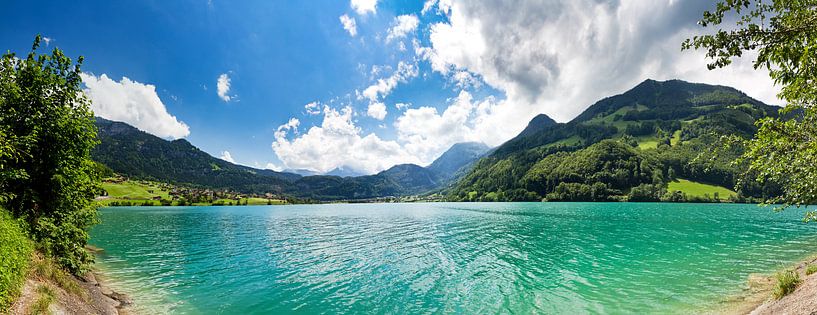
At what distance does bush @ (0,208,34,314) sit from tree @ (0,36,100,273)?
3876 mm

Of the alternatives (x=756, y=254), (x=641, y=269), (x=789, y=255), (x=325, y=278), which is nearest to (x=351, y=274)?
(x=325, y=278)

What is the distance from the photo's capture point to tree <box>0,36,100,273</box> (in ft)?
57.9

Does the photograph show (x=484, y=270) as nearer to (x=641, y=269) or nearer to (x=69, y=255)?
(x=641, y=269)

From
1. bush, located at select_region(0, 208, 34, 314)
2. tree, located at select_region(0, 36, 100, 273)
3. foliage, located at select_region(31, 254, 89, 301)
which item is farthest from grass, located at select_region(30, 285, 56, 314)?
tree, located at select_region(0, 36, 100, 273)

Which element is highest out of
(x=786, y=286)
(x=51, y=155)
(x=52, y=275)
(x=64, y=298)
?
(x=51, y=155)

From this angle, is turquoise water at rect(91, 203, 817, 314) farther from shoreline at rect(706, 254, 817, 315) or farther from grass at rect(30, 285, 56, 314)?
grass at rect(30, 285, 56, 314)

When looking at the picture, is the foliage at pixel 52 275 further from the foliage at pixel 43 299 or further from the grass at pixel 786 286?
the grass at pixel 786 286

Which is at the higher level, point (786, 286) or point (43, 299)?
point (43, 299)

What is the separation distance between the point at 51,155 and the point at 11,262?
1040cm

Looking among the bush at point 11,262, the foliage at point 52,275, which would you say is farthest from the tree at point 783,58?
the foliage at point 52,275

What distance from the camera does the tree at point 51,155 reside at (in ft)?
57.9

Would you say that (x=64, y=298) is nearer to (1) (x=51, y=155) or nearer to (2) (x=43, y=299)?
(2) (x=43, y=299)

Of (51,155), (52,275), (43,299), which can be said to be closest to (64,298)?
(52,275)

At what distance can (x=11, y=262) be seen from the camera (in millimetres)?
11805
